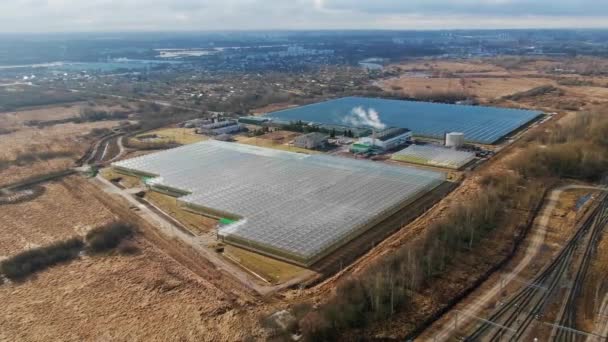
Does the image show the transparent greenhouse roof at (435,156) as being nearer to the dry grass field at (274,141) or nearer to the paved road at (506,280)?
the dry grass field at (274,141)

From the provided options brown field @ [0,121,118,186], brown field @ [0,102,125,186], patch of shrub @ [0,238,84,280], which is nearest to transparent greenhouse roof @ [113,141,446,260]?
patch of shrub @ [0,238,84,280]

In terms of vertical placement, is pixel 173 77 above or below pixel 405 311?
above

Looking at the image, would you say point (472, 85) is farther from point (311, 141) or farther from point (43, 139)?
point (43, 139)

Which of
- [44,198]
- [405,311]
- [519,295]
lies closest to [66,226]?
[44,198]

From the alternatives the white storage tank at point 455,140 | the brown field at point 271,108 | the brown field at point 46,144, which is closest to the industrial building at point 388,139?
the white storage tank at point 455,140

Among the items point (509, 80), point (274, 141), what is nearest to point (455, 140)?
point (274, 141)

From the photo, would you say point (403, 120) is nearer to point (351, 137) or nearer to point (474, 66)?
point (351, 137)
